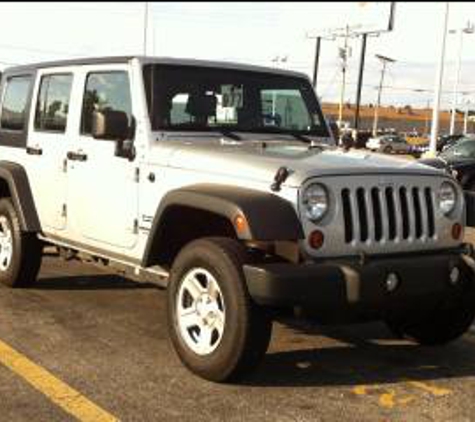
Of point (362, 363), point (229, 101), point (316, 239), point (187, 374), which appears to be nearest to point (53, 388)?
point (187, 374)

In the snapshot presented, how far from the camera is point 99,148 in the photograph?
6309mm

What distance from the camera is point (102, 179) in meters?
6.27

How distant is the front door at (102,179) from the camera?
6.02 metres

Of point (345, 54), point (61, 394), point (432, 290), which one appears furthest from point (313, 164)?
point (345, 54)

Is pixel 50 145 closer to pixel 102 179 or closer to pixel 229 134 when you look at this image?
pixel 102 179

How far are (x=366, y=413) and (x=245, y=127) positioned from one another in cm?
249

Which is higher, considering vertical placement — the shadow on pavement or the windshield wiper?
the windshield wiper

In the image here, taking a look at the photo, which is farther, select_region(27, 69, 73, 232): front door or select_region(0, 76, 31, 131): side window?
select_region(0, 76, 31, 131): side window

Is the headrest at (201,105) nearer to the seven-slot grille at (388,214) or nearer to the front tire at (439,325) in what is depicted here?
the seven-slot grille at (388,214)

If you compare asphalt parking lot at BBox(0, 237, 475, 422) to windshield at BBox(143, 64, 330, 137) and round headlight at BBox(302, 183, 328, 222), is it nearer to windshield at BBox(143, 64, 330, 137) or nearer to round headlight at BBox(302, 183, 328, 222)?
round headlight at BBox(302, 183, 328, 222)

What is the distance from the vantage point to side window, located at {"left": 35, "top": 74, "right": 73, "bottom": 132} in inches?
272

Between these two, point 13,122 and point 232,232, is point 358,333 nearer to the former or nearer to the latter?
point 232,232

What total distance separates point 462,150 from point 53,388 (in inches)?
552

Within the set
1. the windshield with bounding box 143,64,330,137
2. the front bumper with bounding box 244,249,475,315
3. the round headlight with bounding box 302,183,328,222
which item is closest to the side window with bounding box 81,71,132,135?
the windshield with bounding box 143,64,330,137
